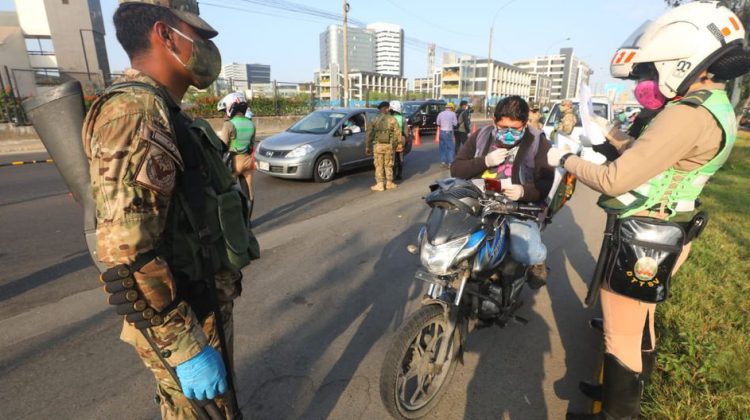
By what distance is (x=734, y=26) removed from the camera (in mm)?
1685

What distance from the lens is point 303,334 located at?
3.02 m

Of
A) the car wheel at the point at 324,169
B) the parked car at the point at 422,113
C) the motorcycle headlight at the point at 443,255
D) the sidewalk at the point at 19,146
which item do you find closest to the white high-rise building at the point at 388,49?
the parked car at the point at 422,113

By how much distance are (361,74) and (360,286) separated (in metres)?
93.9

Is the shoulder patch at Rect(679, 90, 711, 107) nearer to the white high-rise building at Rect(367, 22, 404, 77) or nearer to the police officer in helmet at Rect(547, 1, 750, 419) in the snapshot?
the police officer in helmet at Rect(547, 1, 750, 419)

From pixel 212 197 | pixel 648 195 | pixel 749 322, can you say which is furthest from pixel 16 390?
pixel 749 322

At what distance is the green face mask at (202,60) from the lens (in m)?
1.43

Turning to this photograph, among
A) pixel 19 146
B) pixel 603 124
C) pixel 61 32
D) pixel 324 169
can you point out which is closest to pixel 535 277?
pixel 603 124

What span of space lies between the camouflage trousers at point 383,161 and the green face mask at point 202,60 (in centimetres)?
618

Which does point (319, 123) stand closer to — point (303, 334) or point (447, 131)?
point (447, 131)

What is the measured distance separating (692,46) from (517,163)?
4.59 feet

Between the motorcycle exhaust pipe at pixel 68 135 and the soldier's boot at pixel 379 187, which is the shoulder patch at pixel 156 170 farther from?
the soldier's boot at pixel 379 187

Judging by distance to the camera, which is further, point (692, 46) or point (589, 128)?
point (589, 128)

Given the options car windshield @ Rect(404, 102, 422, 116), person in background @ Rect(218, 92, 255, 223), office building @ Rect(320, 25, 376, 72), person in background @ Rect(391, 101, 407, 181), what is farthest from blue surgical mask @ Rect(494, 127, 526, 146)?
office building @ Rect(320, 25, 376, 72)

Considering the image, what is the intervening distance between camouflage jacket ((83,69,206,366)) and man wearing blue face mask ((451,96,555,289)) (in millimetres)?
2104
